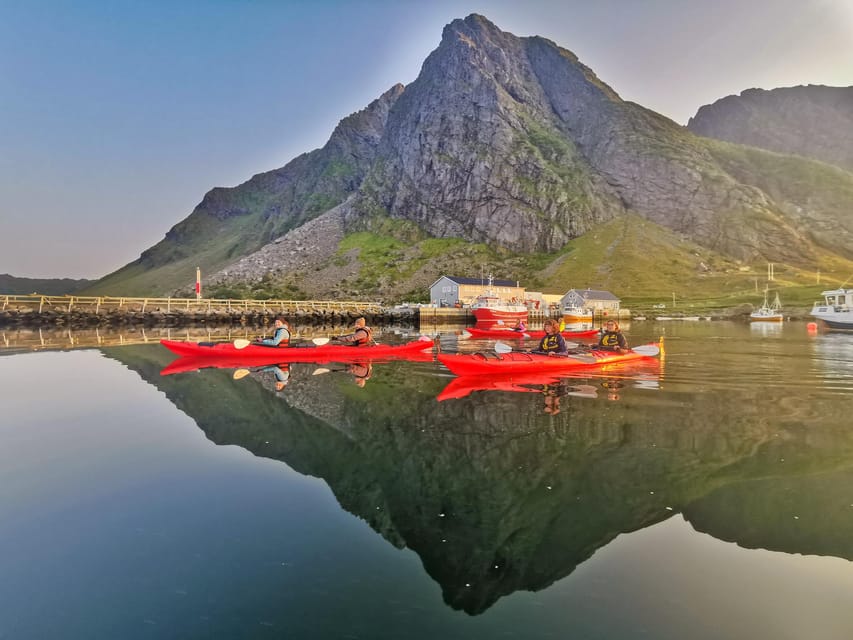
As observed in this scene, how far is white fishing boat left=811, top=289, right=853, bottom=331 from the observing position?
70.1m

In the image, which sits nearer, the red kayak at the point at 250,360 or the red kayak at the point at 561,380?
the red kayak at the point at 561,380

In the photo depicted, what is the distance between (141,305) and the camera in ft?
262

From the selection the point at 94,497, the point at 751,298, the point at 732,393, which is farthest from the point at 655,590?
the point at 751,298

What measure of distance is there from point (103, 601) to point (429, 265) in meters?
183

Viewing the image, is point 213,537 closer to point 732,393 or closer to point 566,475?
point 566,475

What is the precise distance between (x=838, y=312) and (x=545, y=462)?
274ft

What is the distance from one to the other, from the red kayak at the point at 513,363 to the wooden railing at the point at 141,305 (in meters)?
63.6

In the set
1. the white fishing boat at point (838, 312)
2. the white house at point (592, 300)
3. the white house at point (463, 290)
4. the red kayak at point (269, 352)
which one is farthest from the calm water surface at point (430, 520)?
the white house at point (592, 300)

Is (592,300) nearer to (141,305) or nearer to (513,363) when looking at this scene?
(141,305)

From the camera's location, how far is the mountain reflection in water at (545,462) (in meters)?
8.71

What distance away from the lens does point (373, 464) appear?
12.8 metres

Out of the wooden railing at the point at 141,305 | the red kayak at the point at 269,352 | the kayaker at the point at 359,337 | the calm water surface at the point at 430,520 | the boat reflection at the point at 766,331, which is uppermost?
the wooden railing at the point at 141,305

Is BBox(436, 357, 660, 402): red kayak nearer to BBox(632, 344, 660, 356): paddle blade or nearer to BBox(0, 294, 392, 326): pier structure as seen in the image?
BBox(632, 344, 660, 356): paddle blade

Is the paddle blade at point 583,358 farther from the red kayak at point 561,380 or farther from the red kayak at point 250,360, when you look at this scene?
the red kayak at point 250,360
